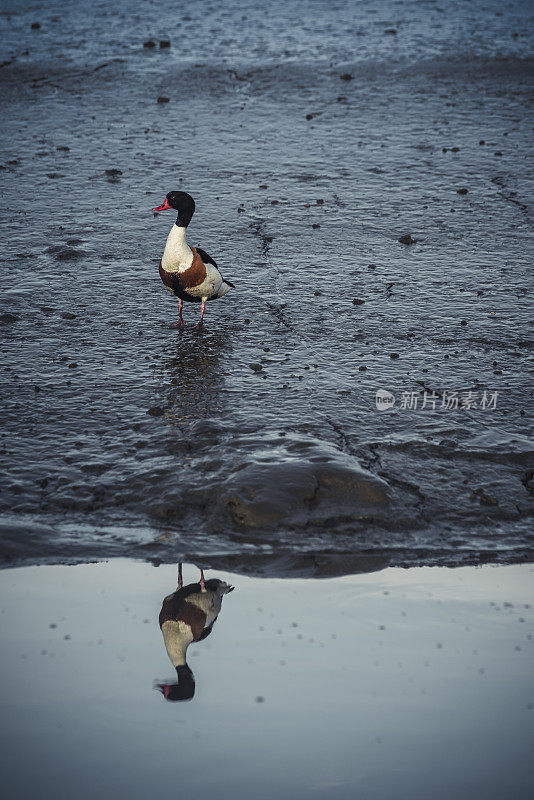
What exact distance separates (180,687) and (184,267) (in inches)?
151

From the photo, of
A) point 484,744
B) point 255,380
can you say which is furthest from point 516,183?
point 484,744

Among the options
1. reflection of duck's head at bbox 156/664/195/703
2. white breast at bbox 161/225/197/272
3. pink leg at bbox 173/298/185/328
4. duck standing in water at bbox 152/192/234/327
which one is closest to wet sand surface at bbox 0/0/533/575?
pink leg at bbox 173/298/185/328

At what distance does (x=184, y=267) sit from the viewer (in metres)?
7.06

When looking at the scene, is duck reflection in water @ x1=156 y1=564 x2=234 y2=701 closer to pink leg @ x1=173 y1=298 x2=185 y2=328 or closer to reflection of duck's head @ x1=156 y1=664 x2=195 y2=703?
reflection of duck's head @ x1=156 y1=664 x2=195 y2=703

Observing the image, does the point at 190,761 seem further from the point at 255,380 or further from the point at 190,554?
the point at 255,380

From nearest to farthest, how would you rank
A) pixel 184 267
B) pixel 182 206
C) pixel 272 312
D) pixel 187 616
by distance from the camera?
pixel 187 616
pixel 184 267
pixel 182 206
pixel 272 312

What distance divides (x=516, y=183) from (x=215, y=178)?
136 inches

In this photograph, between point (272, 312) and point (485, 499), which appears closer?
point (485, 499)

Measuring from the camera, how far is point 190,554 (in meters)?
4.80

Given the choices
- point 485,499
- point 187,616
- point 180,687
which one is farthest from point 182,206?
A: point 180,687

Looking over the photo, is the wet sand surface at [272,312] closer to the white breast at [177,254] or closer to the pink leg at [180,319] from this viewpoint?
the pink leg at [180,319]

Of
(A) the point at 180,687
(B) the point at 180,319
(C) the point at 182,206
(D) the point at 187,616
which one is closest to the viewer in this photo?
(A) the point at 180,687

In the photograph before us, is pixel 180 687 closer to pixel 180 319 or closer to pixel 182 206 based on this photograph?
pixel 180 319

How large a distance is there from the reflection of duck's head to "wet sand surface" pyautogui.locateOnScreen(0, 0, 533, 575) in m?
0.78
